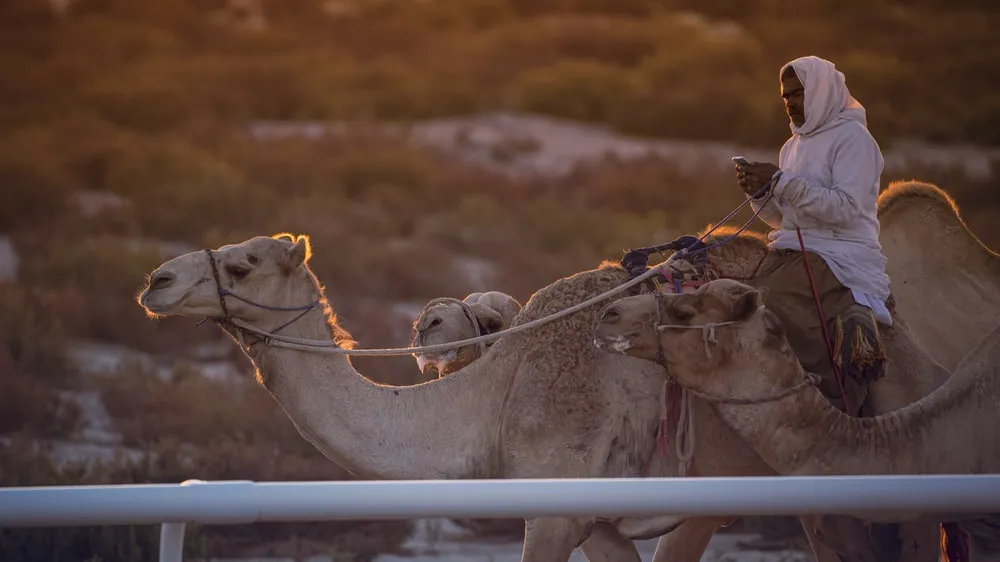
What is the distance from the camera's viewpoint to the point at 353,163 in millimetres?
26484

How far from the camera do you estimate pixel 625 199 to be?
25438mm

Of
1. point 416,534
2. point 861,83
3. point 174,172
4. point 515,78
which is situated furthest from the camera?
point 515,78

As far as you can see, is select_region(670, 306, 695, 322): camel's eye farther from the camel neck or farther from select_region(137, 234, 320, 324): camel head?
select_region(137, 234, 320, 324): camel head

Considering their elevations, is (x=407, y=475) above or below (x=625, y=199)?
above

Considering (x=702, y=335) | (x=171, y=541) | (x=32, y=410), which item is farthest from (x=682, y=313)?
(x=32, y=410)

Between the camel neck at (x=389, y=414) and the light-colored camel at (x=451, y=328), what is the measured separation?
86 cm

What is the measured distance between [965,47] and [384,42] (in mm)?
14762

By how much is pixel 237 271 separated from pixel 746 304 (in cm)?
217

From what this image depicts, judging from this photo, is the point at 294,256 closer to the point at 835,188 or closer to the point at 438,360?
the point at 438,360

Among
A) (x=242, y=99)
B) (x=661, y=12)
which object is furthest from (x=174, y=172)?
(x=661, y=12)

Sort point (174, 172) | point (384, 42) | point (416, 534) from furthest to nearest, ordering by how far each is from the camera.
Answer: point (384, 42), point (174, 172), point (416, 534)

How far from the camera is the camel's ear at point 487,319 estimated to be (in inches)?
286

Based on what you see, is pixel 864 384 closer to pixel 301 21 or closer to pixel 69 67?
pixel 69 67

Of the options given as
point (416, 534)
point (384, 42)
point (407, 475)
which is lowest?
point (384, 42)
